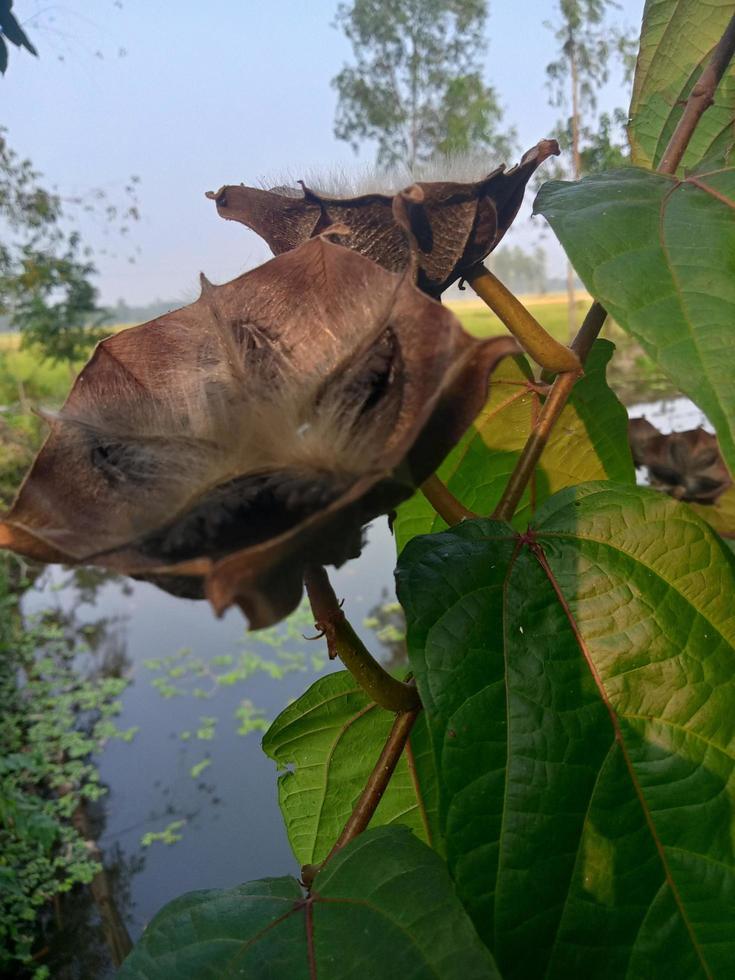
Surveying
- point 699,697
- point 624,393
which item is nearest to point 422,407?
point 699,697

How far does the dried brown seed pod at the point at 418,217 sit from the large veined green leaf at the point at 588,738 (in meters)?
0.12

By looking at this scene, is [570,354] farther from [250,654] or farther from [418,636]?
[250,654]

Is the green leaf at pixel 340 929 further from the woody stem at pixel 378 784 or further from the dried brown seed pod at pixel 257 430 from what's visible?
the dried brown seed pod at pixel 257 430

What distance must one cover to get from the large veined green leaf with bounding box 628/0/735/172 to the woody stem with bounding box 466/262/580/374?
9.2 inches

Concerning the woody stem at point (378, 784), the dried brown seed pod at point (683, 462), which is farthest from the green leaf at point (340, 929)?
the dried brown seed pod at point (683, 462)

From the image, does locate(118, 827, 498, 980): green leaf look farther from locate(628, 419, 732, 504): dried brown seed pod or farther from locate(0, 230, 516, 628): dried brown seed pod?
locate(628, 419, 732, 504): dried brown seed pod

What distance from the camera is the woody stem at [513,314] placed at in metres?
0.37

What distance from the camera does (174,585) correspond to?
8.6 inches

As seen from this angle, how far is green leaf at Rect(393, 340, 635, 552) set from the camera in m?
0.51

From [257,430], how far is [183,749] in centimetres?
319

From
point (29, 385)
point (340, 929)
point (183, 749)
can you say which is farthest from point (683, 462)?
point (29, 385)

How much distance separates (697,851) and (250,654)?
11.8 feet

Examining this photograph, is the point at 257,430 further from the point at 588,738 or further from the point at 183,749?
the point at 183,749

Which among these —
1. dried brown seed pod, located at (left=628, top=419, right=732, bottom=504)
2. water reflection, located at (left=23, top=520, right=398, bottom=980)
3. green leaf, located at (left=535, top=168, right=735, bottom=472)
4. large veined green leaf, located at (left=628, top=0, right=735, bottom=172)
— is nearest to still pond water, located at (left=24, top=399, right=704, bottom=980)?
water reflection, located at (left=23, top=520, right=398, bottom=980)
